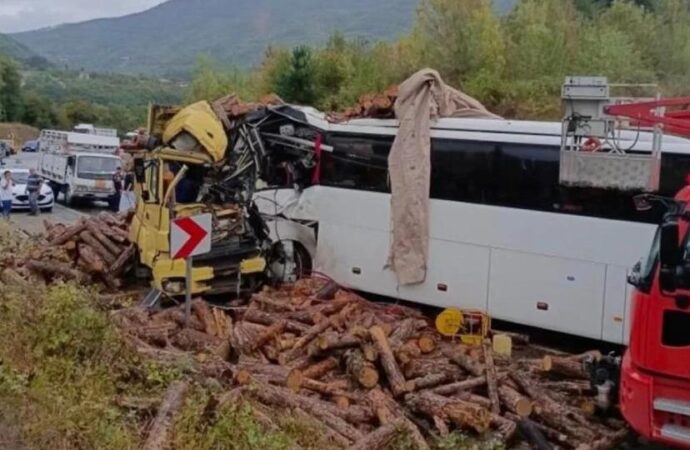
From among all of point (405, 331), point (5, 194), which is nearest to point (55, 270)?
point (405, 331)

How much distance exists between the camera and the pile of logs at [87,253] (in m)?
14.7

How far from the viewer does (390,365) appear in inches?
376

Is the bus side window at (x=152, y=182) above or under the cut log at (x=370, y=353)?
above

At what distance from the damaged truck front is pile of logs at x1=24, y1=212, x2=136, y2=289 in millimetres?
1099

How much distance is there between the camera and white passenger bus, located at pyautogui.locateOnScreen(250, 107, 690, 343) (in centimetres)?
1082

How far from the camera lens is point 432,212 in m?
12.7

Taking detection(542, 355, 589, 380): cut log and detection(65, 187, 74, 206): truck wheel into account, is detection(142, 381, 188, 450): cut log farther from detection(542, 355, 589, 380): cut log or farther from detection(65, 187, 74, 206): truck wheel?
detection(65, 187, 74, 206): truck wheel

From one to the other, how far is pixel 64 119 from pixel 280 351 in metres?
93.8

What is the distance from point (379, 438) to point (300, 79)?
3633cm

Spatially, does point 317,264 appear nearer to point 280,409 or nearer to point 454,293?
point 454,293

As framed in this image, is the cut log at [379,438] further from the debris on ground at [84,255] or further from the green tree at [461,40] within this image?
the green tree at [461,40]

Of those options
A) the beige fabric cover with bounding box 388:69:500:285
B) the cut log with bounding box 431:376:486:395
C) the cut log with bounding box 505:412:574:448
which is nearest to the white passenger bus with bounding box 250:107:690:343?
the beige fabric cover with bounding box 388:69:500:285

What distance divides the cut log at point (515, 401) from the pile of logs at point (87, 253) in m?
8.28

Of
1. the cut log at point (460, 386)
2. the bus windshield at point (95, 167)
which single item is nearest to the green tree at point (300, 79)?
the bus windshield at point (95, 167)
